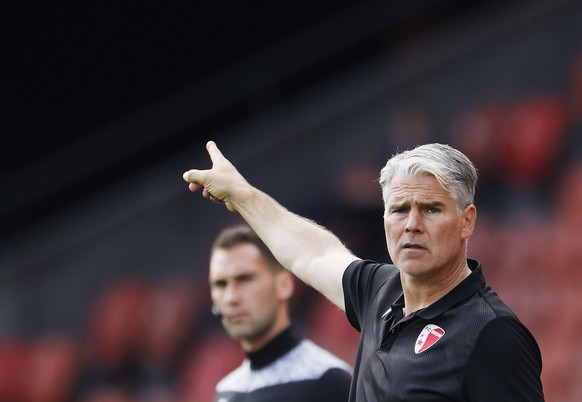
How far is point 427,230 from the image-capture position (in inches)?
120

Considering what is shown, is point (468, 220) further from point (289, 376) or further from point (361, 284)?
point (289, 376)

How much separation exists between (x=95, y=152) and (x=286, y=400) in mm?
6076

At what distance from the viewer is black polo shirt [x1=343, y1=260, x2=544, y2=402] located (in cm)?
279

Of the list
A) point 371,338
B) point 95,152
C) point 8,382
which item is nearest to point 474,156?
point 95,152

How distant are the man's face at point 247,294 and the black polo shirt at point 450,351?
1.30 m

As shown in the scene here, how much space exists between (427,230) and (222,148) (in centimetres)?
653

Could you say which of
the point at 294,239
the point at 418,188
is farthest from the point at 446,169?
the point at 294,239

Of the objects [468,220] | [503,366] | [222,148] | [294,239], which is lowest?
[503,366]

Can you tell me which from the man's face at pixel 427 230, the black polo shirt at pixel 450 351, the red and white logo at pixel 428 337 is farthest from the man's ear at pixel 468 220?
the red and white logo at pixel 428 337

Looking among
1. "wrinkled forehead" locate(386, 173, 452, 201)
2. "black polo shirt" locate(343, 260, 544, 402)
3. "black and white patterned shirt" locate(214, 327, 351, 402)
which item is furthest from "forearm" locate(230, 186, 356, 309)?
"black and white patterned shirt" locate(214, 327, 351, 402)

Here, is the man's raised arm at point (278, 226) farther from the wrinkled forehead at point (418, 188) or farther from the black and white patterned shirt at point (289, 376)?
the black and white patterned shirt at point (289, 376)

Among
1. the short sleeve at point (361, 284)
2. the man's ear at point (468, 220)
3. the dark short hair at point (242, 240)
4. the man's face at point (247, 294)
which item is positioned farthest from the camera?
the dark short hair at point (242, 240)

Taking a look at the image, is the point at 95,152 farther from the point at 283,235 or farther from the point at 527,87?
the point at 283,235

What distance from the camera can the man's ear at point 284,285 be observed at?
4.71m
